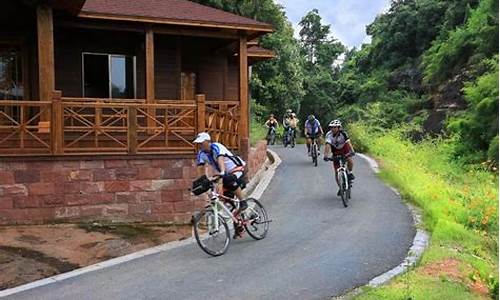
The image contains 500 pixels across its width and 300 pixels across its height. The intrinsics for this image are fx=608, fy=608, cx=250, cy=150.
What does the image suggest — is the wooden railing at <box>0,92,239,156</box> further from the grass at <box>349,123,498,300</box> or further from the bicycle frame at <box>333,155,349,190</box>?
the grass at <box>349,123,498,300</box>

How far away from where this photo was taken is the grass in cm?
704

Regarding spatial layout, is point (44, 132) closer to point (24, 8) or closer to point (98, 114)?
point (98, 114)

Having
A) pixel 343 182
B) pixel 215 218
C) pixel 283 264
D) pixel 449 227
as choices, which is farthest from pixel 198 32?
pixel 283 264

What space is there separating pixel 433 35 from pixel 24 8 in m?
36.9

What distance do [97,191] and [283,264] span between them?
4552 mm

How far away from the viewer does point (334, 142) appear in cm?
1333

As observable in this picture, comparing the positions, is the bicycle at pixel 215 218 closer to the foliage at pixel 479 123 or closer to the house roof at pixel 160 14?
the house roof at pixel 160 14

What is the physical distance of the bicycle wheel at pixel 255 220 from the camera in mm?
10102

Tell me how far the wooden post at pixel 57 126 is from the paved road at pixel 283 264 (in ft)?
10.7

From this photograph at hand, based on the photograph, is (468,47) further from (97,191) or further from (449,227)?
(97,191)

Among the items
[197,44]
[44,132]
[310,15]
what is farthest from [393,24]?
[44,132]

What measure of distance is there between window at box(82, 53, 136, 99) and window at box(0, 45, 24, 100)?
1663 millimetres

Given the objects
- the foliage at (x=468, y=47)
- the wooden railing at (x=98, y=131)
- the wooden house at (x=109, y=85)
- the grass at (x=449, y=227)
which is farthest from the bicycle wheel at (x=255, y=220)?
the foliage at (x=468, y=47)

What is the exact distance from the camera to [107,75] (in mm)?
16562
